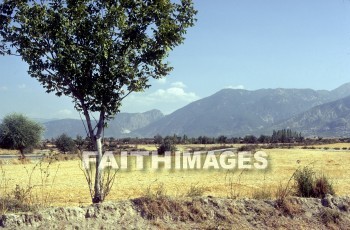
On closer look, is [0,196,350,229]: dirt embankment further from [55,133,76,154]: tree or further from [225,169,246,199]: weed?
[55,133,76,154]: tree

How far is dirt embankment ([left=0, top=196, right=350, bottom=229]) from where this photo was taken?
8.68 metres

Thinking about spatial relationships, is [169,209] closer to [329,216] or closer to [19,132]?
[329,216]

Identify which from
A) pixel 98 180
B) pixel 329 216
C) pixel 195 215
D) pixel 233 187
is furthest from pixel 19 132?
pixel 329 216

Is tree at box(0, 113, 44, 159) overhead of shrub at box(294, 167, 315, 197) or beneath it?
overhead

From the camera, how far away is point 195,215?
9.77 meters

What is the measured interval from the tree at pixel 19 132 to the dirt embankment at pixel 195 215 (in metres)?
44.5

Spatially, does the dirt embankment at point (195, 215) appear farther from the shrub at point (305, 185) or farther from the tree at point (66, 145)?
the tree at point (66, 145)

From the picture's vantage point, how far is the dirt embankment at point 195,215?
8680 millimetres

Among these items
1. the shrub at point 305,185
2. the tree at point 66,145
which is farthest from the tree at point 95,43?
the tree at point 66,145

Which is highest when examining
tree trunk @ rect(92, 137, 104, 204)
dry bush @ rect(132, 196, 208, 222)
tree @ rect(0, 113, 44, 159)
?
tree @ rect(0, 113, 44, 159)

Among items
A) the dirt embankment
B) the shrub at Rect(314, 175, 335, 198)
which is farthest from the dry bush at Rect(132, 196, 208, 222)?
the shrub at Rect(314, 175, 335, 198)

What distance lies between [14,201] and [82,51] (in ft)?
13.4

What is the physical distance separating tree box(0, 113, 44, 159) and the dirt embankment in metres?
44.5

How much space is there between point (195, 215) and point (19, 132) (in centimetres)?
4599
